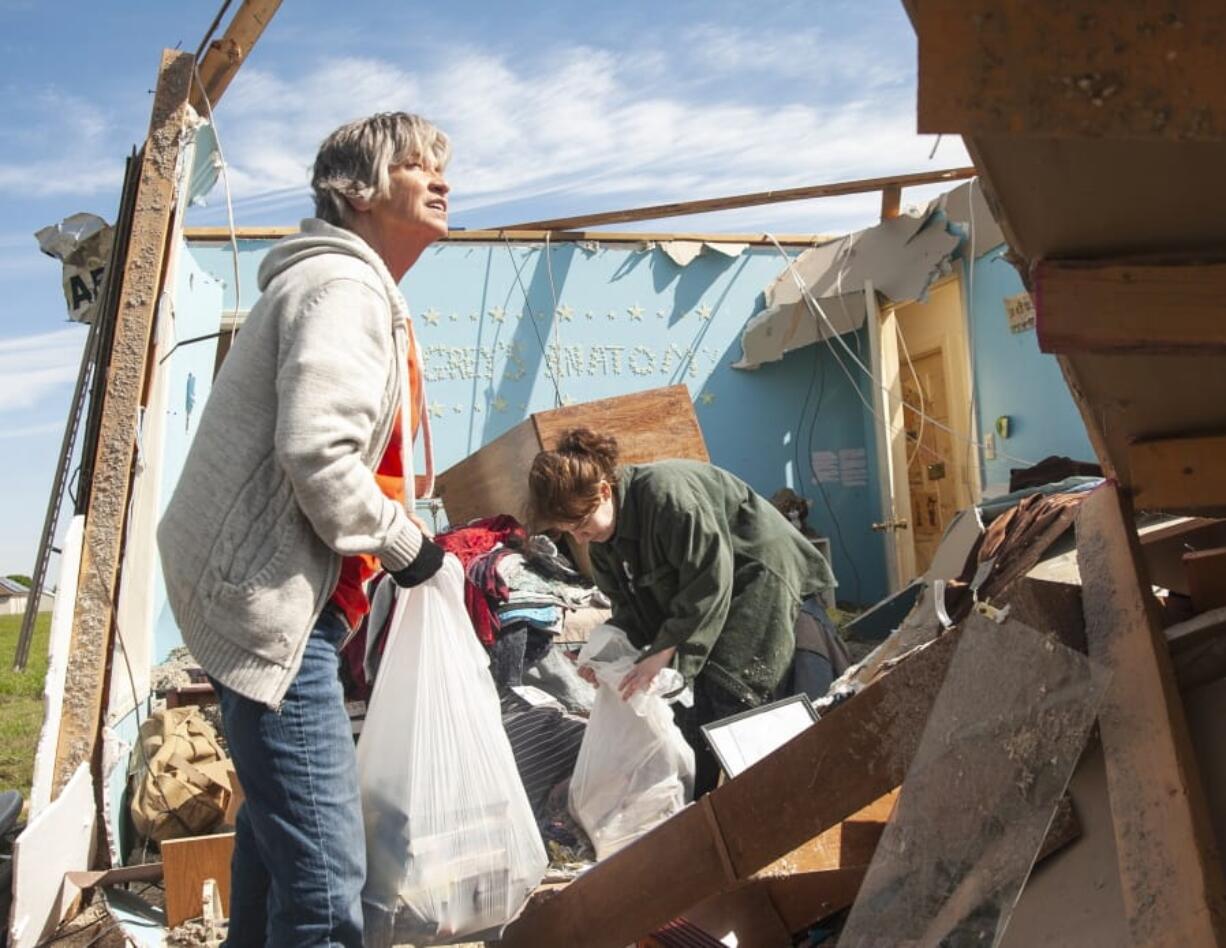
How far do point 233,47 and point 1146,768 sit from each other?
162 inches

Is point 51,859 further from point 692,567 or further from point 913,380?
point 913,380

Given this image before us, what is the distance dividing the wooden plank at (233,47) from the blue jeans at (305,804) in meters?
3.27

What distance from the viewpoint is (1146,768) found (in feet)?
4.13

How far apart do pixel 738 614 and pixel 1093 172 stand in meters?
2.54

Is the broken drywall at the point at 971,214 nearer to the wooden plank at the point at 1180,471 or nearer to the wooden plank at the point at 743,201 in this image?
the wooden plank at the point at 743,201

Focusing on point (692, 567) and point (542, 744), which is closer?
point (692, 567)

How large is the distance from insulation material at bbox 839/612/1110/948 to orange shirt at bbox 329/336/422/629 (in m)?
0.91

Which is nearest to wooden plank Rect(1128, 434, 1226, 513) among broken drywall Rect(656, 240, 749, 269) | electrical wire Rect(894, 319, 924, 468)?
electrical wire Rect(894, 319, 924, 468)

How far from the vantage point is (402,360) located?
5.89 ft

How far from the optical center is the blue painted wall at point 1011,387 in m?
5.98

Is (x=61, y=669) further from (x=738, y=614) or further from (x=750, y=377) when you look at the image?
(x=750, y=377)

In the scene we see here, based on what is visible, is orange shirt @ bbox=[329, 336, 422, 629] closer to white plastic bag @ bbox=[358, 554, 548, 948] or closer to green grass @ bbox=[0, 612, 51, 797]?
white plastic bag @ bbox=[358, 554, 548, 948]

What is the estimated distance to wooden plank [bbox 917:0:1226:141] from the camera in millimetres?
768

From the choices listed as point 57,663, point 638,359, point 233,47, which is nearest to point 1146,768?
point 57,663
